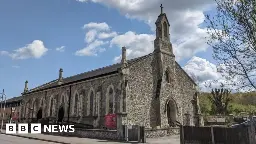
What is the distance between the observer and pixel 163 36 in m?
31.4

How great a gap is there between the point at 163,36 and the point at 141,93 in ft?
27.9

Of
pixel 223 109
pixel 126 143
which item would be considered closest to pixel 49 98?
pixel 126 143

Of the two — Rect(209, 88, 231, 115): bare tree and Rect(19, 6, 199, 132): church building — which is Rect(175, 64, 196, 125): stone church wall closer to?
Rect(19, 6, 199, 132): church building

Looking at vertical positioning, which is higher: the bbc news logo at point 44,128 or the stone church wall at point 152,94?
the stone church wall at point 152,94

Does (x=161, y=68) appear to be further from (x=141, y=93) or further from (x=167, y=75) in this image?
(x=141, y=93)

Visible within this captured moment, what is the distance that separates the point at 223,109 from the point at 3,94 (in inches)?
1688

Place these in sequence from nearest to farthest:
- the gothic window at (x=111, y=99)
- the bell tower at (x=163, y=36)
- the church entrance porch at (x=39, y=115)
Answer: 1. the gothic window at (x=111, y=99)
2. the bell tower at (x=163, y=36)
3. the church entrance porch at (x=39, y=115)

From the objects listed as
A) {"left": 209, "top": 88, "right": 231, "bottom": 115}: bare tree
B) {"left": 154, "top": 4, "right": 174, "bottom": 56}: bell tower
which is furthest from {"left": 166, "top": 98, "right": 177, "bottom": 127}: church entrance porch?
{"left": 209, "top": 88, "right": 231, "bottom": 115}: bare tree

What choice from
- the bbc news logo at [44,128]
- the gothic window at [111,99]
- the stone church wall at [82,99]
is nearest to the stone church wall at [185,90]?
the gothic window at [111,99]

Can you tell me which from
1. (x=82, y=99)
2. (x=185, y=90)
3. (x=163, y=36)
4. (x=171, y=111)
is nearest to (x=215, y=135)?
(x=171, y=111)

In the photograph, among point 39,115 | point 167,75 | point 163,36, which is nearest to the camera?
point 167,75

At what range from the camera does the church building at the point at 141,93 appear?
2636cm

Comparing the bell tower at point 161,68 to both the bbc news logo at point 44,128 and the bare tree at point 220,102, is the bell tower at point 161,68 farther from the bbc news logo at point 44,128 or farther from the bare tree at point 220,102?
the bare tree at point 220,102

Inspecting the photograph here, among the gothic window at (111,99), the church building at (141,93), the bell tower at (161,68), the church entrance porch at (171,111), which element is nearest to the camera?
the church building at (141,93)
